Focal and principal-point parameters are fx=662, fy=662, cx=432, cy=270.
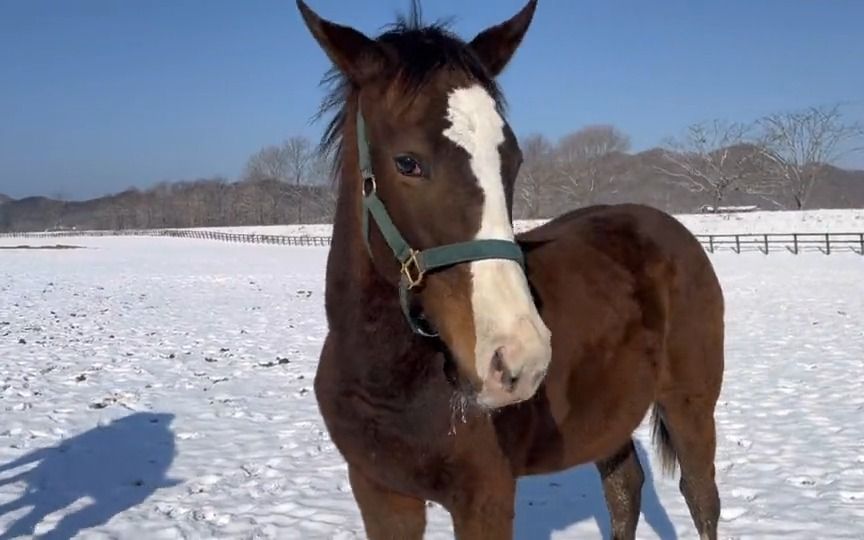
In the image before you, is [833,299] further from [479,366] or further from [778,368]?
[479,366]

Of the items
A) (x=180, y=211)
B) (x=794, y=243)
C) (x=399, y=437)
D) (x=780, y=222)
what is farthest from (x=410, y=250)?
(x=180, y=211)

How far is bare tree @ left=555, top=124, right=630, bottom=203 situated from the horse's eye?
205ft

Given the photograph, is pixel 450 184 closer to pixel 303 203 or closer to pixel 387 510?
pixel 387 510

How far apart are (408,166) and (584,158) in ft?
220

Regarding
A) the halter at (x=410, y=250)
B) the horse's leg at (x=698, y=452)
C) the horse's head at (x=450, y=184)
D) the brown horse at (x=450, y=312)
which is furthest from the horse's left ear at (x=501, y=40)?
the horse's leg at (x=698, y=452)

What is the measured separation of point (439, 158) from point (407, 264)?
0.30 m

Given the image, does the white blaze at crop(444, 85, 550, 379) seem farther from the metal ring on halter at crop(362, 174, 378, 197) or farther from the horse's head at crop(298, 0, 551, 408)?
the metal ring on halter at crop(362, 174, 378, 197)

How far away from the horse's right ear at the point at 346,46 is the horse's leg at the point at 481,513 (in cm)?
139

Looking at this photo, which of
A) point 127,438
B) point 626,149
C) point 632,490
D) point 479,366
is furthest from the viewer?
point 626,149

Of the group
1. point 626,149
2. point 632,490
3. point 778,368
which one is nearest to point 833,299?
point 778,368

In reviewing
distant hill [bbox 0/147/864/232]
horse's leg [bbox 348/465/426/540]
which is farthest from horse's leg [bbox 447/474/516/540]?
distant hill [bbox 0/147/864/232]

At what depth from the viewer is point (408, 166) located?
6.07 feet

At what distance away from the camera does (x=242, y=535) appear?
4.22 metres

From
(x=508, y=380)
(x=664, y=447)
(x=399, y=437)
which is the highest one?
(x=508, y=380)
